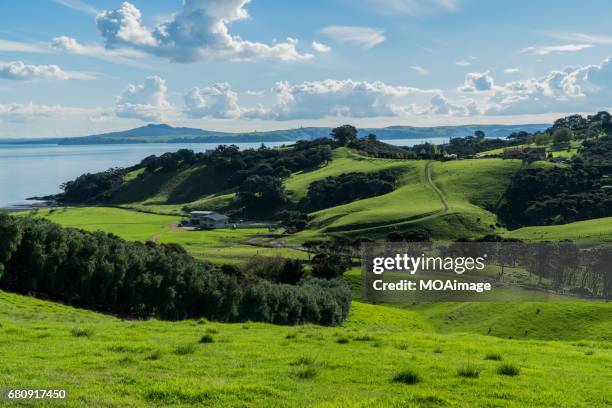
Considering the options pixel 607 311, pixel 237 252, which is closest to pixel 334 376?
pixel 607 311

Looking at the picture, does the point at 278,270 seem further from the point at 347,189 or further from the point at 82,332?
the point at 347,189

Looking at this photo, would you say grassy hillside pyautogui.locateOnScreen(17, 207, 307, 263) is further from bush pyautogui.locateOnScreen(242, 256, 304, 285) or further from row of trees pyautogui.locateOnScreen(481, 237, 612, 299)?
row of trees pyautogui.locateOnScreen(481, 237, 612, 299)

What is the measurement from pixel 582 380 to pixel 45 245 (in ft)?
129

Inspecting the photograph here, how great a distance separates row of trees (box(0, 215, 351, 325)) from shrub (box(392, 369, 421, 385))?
1124 inches

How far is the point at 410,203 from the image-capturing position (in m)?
140

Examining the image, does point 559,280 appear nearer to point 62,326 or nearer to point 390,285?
point 390,285

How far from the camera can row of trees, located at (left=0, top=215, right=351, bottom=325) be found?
39688mm

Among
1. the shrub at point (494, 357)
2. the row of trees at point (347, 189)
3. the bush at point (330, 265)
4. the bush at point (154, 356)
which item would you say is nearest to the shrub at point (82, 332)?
the bush at point (154, 356)

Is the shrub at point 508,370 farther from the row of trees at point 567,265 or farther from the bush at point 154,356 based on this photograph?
the row of trees at point 567,265

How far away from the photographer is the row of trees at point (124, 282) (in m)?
39.7

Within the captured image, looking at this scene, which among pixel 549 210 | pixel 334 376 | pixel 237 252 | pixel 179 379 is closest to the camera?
pixel 179 379

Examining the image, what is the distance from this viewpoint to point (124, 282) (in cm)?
4178

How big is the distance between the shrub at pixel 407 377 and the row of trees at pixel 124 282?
28.5 m

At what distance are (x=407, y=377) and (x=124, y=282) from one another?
33.8 metres
